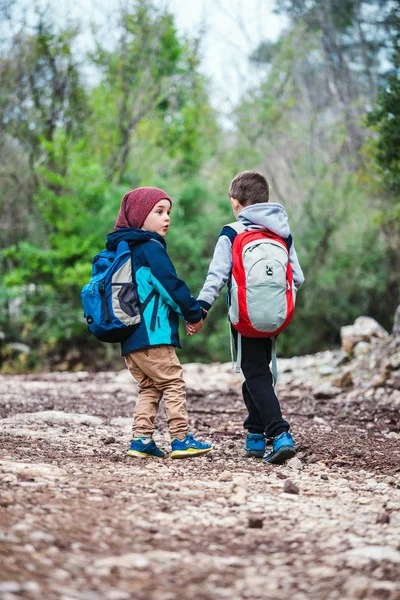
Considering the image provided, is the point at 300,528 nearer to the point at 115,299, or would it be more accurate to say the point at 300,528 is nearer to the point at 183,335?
the point at 115,299

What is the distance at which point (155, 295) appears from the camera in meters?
4.10

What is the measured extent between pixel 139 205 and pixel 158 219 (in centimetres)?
14

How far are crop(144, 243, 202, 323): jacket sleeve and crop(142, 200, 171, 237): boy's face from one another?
0.15 metres

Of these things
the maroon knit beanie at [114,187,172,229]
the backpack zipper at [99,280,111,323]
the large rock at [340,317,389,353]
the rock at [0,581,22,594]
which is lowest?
the rock at [0,581,22,594]

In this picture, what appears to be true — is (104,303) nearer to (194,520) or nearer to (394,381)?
(194,520)

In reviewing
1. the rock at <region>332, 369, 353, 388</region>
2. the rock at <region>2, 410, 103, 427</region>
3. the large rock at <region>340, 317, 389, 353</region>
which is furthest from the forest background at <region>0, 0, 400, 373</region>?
the rock at <region>2, 410, 103, 427</region>

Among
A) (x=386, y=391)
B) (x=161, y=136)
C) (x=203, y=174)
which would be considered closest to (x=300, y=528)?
(x=386, y=391)

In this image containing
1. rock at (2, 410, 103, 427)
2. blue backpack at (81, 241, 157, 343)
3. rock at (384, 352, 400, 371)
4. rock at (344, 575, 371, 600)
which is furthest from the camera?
rock at (384, 352, 400, 371)

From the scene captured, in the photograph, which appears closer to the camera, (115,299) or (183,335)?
(115,299)

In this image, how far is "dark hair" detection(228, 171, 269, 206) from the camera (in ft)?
14.4

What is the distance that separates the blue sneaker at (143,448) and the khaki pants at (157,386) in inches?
1.4

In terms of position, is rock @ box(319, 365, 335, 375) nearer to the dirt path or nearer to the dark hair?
the dirt path

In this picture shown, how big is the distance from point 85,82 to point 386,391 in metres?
11.1

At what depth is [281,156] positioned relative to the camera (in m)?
18.0
